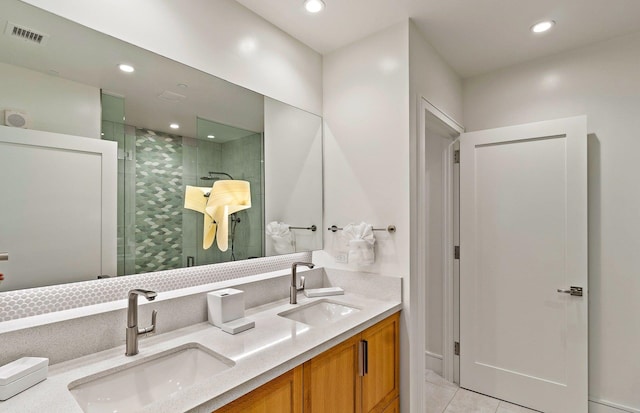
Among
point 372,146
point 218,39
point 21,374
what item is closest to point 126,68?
point 218,39

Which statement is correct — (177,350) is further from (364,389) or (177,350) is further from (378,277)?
(378,277)

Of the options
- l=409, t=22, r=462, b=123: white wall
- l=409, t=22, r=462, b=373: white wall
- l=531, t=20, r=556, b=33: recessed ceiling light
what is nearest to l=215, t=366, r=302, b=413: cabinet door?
l=409, t=22, r=462, b=123: white wall

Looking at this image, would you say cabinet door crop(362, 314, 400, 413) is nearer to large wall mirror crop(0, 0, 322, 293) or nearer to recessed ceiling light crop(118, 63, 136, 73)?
large wall mirror crop(0, 0, 322, 293)

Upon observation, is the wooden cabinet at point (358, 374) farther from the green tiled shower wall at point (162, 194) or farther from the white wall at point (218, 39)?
the white wall at point (218, 39)

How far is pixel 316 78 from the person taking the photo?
2.36 meters

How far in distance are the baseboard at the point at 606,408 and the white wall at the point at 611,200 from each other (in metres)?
0.01

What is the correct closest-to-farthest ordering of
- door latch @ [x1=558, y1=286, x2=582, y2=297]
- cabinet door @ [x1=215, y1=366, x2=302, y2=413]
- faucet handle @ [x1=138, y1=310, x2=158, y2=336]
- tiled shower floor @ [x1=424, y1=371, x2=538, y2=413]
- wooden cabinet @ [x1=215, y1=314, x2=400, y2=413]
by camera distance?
cabinet door @ [x1=215, y1=366, x2=302, y2=413]
wooden cabinet @ [x1=215, y1=314, x2=400, y2=413]
faucet handle @ [x1=138, y1=310, x2=158, y2=336]
door latch @ [x1=558, y1=286, x2=582, y2=297]
tiled shower floor @ [x1=424, y1=371, x2=538, y2=413]

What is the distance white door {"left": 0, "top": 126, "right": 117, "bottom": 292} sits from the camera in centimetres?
111

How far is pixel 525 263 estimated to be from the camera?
238 cm

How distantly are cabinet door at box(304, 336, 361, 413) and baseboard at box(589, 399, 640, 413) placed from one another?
1851 mm

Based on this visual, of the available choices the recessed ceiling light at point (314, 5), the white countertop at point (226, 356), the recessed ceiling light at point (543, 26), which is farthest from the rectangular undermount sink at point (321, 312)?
the recessed ceiling light at point (543, 26)

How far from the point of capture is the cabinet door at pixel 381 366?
1630mm

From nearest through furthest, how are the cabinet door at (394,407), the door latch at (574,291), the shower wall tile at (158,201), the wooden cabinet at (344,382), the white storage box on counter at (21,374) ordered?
1. the white storage box on counter at (21,374)
2. the wooden cabinet at (344,382)
3. the shower wall tile at (158,201)
4. the cabinet door at (394,407)
5. the door latch at (574,291)

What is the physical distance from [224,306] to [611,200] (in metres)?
2.61
